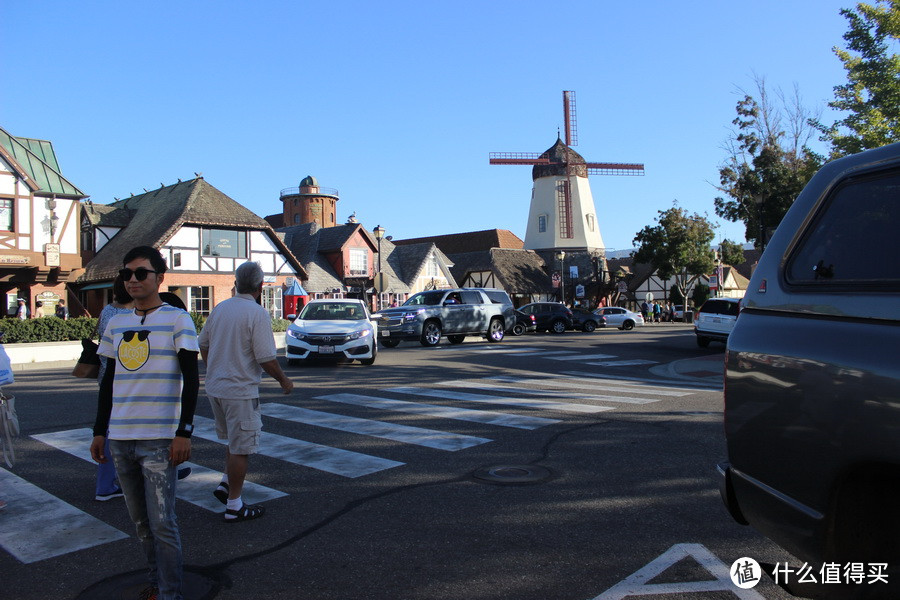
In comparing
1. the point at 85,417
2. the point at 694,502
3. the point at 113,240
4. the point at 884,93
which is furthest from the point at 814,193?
the point at 113,240

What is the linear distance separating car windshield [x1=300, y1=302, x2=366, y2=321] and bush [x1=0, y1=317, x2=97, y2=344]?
407 inches

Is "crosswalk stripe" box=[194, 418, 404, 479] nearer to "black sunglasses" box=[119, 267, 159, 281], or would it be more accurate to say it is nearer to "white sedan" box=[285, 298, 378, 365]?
"black sunglasses" box=[119, 267, 159, 281]

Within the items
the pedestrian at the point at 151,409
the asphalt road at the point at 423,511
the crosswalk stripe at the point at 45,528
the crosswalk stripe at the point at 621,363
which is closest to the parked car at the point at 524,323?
the crosswalk stripe at the point at 621,363

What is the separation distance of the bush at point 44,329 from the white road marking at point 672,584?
74.0 ft

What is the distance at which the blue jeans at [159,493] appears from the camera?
3.40 m

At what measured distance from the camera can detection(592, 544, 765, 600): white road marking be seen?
11.5 ft

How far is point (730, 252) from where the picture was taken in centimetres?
6147

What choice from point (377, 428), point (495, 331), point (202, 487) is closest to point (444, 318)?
point (495, 331)

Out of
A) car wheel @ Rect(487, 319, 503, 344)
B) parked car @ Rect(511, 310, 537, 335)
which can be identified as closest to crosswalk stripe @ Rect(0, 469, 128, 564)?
car wheel @ Rect(487, 319, 503, 344)

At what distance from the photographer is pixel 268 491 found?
5488 millimetres

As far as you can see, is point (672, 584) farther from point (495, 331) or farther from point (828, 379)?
point (495, 331)

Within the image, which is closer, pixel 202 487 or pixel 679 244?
pixel 202 487

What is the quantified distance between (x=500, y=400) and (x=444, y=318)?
40.7 feet

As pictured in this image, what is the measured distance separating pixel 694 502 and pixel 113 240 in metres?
38.0
